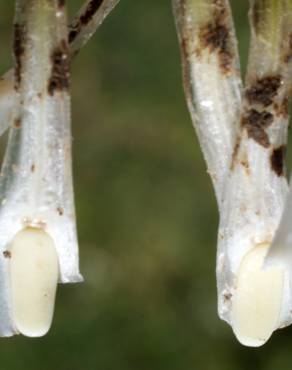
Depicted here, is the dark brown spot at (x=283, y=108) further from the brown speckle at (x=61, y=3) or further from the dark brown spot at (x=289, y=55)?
the brown speckle at (x=61, y=3)

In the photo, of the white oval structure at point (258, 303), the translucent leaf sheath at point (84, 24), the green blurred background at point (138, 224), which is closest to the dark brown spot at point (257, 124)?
the white oval structure at point (258, 303)

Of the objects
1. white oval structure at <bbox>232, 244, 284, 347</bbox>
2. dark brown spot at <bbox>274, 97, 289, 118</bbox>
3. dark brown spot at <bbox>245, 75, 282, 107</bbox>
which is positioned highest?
dark brown spot at <bbox>245, 75, 282, 107</bbox>

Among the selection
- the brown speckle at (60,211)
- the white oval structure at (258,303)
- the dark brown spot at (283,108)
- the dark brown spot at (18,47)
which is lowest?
the white oval structure at (258,303)

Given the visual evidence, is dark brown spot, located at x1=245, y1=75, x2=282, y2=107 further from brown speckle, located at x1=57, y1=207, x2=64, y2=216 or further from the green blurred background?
the green blurred background

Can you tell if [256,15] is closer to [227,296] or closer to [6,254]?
[227,296]

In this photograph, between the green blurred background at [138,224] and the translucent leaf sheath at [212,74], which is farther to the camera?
the green blurred background at [138,224]

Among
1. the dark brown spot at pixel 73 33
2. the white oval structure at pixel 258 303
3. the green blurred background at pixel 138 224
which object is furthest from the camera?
the green blurred background at pixel 138 224

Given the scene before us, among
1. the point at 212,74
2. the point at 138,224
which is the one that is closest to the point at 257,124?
the point at 212,74

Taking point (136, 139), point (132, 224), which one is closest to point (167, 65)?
point (136, 139)

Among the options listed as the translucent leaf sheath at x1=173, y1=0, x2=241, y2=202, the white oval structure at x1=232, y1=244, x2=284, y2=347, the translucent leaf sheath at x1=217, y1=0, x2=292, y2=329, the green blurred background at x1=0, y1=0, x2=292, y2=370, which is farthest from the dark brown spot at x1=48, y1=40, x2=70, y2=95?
the green blurred background at x1=0, y1=0, x2=292, y2=370
